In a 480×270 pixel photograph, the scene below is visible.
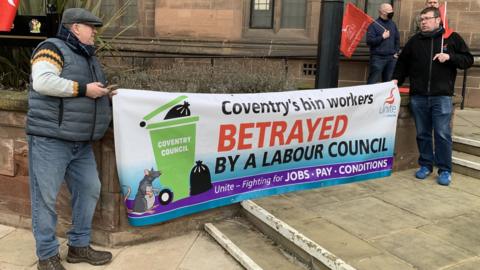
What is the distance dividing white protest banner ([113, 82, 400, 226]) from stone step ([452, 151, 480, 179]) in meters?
0.97

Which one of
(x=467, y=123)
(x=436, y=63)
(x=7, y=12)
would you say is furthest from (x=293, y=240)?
(x=467, y=123)

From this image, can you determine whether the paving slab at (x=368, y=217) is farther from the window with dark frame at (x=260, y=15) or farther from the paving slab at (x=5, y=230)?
the window with dark frame at (x=260, y=15)

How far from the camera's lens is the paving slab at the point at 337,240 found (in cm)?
361

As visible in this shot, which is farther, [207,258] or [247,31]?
[247,31]

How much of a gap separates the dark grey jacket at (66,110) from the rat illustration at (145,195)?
2.10 feet

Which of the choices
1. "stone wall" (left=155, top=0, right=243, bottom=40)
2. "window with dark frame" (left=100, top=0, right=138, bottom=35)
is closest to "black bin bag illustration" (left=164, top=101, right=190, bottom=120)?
"stone wall" (left=155, top=0, right=243, bottom=40)

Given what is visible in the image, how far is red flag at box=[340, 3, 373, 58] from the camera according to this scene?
24.3ft

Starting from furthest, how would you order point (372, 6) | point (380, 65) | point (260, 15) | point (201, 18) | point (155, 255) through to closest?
point (260, 15)
point (201, 18)
point (372, 6)
point (380, 65)
point (155, 255)

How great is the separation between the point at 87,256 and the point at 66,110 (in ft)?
3.89

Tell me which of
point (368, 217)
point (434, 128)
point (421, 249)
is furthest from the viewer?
point (434, 128)

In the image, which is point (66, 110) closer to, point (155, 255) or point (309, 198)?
point (155, 255)

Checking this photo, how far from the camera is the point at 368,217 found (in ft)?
14.4

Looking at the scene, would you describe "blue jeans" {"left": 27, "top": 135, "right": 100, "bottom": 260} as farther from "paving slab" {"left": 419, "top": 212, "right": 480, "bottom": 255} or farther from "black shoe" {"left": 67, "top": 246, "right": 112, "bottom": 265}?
"paving slab" {"left": 419, "top": 212, "right": 480, "bottom": 255}

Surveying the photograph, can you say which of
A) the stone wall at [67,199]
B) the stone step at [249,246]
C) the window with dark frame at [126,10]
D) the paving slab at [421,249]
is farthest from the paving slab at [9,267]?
the window with dark frame at [126,10]
